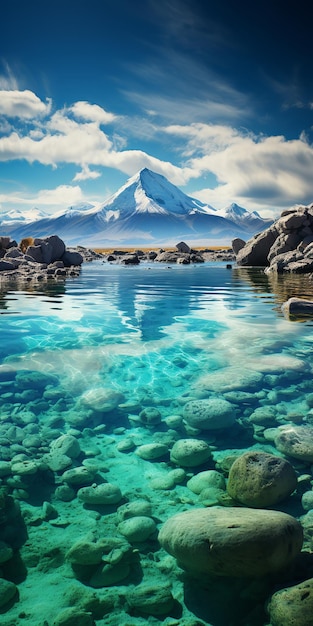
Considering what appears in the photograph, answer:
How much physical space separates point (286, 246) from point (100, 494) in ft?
139

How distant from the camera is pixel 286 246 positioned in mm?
43312

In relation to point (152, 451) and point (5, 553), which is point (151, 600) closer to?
point (5, 553)

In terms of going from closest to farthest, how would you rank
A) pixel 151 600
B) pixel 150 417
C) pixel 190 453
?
pixel 151 600
pixel 190 453
pixel 150 417

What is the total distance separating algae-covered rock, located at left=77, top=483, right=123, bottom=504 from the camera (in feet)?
14.4

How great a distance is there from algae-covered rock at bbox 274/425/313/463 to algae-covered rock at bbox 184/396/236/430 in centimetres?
76

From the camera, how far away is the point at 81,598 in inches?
125

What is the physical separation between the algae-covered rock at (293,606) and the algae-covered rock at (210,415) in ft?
10.2

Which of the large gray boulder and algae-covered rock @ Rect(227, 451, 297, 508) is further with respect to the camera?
the large gray boulder

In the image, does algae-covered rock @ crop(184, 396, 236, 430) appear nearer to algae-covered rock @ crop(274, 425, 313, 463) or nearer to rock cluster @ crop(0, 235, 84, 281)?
algae-covered rock @ crop(274, 425, 313, 463)

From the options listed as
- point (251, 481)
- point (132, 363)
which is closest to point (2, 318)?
point (132, 363)

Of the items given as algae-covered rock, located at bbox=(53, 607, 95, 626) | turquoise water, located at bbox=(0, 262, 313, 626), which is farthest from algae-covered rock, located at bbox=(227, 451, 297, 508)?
algae-covered rock, located at bbox=(53, 607, 95, 626)

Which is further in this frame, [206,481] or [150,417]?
[150,417]

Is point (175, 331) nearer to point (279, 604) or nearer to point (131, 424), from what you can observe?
point (131, 424)

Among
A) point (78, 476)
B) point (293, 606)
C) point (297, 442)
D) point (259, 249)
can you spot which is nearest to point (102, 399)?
point (78, 476)
